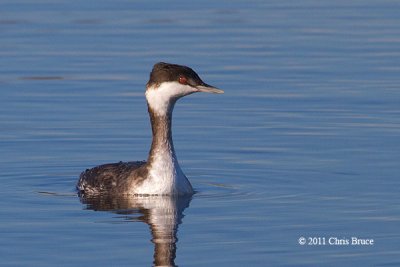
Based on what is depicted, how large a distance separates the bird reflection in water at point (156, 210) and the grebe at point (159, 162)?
128 millimetres

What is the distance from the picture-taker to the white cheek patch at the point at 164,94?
57.8 feet

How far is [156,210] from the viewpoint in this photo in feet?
56.3

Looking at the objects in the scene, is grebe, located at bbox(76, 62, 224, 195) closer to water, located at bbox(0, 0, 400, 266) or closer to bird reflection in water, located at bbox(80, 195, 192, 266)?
bird reflection in water, located at bbox(80, 195, 192, 266)

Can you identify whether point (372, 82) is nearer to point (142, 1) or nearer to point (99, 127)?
point (99, 127)

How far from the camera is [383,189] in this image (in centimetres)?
1762

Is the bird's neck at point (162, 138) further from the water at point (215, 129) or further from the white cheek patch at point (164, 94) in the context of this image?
the water at point (215, 129)

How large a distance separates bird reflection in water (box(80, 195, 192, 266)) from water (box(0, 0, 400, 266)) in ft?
→ 0.11

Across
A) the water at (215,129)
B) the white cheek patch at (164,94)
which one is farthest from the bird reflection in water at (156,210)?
the white cheek patch at (164,94)

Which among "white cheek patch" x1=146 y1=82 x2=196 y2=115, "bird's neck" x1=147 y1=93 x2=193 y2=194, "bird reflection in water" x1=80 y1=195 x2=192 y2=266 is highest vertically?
"white cheek patch" x1=146 y1=82 x2=196 y2=115

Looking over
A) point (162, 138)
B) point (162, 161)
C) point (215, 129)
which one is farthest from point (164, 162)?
point (215, 129)

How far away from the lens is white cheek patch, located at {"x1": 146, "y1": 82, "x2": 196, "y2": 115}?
17.6 m

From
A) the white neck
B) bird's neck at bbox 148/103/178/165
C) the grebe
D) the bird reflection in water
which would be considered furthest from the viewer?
bird's neck at bbox 148/103/178/165

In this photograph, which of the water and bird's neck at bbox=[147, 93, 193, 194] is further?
bird's neck at bbox=[147, 93, 193, 194]

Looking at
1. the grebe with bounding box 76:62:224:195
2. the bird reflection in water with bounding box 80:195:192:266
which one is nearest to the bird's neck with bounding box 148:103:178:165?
the grebe with bounding box 76:62:224:195
